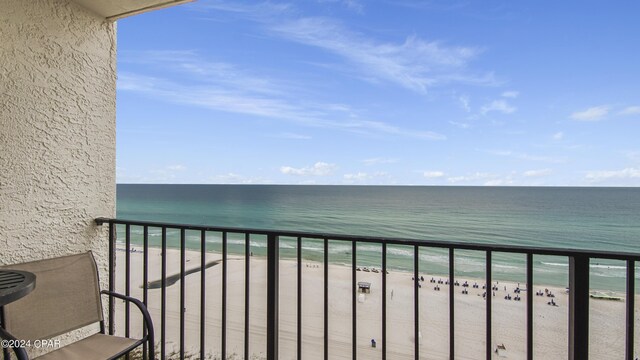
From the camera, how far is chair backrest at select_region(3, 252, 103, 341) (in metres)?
1.51

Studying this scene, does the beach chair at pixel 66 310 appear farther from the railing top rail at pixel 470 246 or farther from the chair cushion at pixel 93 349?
the railing top rail at pixel 470 246

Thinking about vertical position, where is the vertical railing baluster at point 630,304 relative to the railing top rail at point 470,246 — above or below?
below

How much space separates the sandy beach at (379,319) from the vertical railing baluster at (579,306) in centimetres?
589

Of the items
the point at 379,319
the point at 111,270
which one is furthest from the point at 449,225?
the point at 111,270

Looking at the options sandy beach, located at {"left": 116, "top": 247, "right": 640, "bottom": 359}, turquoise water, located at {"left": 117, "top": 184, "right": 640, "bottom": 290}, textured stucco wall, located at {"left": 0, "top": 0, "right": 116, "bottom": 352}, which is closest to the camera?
textured stucco wall, located at {"left": 0, "top": 0, "right": 116, "bottom": 352}

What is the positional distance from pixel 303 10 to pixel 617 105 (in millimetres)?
29317

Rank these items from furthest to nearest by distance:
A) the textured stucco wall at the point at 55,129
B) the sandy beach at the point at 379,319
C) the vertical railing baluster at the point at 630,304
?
the sandy beach at the point at 379,319, the textured stucco wall at the point at 55,129, the vertical railing baluster at the point at 630,304

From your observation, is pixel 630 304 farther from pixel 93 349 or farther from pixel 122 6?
pixel 122 6

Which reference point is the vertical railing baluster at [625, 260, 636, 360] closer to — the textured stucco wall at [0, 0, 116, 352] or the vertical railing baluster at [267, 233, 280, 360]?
the vertical railing baluster at [267, 233, 280, 360]

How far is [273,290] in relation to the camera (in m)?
1.77

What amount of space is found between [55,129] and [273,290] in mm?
1582

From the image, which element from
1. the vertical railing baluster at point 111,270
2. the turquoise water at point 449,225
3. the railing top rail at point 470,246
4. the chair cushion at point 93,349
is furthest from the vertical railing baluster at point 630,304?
the turquoise water at point 449,225

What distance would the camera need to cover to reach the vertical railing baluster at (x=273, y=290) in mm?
1767

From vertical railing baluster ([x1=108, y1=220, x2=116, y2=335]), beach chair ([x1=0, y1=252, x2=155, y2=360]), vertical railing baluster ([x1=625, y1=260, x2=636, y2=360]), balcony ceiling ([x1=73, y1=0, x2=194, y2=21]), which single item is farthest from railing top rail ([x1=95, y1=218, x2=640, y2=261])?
balcony ceiling ([x1=73, y1=0, x2=194, y2=21])
